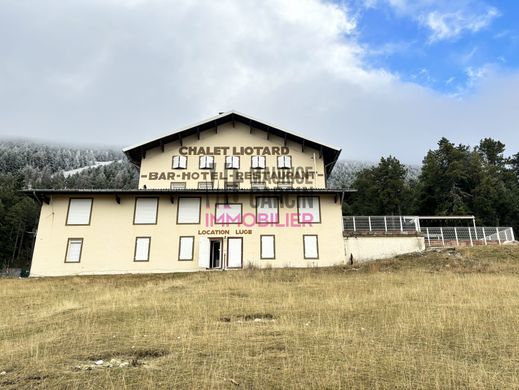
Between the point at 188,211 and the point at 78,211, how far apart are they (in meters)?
7.57

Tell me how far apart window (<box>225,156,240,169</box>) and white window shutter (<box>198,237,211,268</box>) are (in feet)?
24.1

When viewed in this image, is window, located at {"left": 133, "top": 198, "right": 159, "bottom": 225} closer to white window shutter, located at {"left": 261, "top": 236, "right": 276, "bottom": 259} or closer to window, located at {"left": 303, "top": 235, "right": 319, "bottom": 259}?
white window shutter, located at {"left": 261, "top": 236, "right": 276, "bottom": 259}

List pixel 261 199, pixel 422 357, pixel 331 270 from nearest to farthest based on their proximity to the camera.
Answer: pixel 422 357 → pixel 331 270 → pixel 261 199

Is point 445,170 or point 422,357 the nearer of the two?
point 422,357

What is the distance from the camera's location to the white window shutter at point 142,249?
26.7 m

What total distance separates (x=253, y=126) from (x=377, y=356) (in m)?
27.8

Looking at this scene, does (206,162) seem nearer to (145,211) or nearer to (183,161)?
(183,161)

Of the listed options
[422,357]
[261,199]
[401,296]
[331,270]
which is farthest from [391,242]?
[422,357]

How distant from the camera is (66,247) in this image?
87.1 feet

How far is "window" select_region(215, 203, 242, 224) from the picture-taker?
2792 cm

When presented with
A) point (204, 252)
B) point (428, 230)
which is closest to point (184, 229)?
point (204, 252)

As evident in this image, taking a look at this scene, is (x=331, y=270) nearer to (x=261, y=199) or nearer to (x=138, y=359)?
(x=261, y=199)

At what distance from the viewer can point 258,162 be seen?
105 feet

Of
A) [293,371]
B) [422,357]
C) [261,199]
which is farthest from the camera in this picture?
[261,199]
